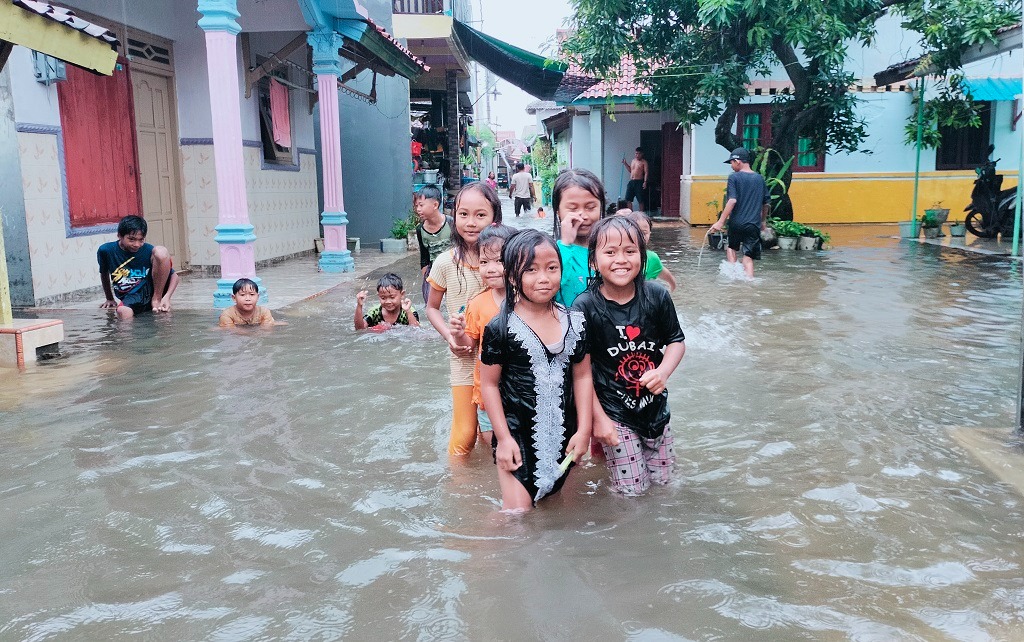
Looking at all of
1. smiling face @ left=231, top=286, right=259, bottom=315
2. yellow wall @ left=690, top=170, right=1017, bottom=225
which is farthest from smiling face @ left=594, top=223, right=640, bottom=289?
yellow wall @ left=690, top=170, right=1017, bottom=225

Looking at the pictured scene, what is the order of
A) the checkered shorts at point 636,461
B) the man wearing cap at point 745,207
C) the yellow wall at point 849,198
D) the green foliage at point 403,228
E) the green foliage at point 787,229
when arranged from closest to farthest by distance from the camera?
the checkered shorts at point 636,461
the man wearing cap at point 745,207
the green foliage at point 787,229
the green foliage at point 403,228
the yellow wall at point 849,198

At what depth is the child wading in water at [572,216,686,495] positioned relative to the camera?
3.62 metres

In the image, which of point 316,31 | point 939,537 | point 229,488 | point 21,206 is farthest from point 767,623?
point 316,31

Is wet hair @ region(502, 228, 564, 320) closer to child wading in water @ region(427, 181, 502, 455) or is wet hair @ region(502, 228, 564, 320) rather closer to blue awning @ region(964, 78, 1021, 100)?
child wading in water @ region(427, 181, 502, 455)

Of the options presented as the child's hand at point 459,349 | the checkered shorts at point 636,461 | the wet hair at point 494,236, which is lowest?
the checkered shorts at point 636,461

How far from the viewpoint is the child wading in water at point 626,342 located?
3.62 meters

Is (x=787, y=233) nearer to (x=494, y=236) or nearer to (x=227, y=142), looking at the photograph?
(x=227, y=142)

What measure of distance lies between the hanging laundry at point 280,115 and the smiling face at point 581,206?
1089cm

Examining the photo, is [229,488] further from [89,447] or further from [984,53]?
[984,53]

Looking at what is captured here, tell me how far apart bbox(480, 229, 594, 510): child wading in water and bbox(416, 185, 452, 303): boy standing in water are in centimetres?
267

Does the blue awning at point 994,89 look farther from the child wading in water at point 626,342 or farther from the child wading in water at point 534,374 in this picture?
the child wading in water at point 534,374

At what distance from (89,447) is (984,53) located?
13.8 m

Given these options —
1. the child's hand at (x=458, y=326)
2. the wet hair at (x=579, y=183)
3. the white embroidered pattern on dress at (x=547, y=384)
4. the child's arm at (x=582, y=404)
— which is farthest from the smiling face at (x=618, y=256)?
the child's hand at (x=458, y=326)

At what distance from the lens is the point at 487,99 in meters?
63.1
